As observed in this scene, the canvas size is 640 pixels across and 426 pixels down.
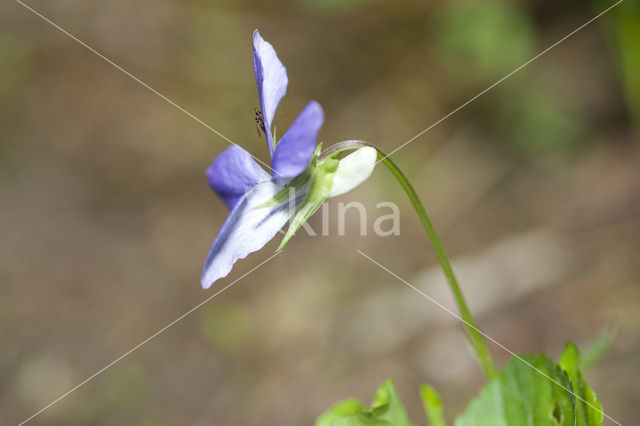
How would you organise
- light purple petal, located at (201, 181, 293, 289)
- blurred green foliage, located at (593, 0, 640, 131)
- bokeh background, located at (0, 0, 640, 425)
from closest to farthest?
1. light purple petal, located at (201, 181, 293, 289)
2. bokeh background, located at (0, 0, 640, 425)
3. blurred green foliage, located at (593, 0, 640, 131)

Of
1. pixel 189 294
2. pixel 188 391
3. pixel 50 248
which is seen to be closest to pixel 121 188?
pixel 50 248

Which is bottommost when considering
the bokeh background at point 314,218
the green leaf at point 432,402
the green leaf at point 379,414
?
the green leaf at point 379,414

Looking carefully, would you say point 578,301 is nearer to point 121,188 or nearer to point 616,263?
point 616,263

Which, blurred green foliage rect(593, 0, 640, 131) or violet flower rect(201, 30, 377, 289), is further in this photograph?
blurred green foliage rect(593, 0, 640, 131)

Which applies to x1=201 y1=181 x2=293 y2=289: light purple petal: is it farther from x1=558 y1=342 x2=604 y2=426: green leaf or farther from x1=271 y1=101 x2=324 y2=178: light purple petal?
x1=558 y1=342 x2=604 y2=426: green leaf

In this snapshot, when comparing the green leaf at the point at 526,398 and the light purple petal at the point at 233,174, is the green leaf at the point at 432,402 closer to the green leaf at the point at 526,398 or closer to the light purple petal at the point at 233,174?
the green leaf at the point at 526,398

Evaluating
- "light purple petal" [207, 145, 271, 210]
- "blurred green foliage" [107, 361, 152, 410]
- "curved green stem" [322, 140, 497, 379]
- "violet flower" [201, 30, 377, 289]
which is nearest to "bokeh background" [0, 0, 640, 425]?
"blurred green foliage" [107, 361, 152, 410]

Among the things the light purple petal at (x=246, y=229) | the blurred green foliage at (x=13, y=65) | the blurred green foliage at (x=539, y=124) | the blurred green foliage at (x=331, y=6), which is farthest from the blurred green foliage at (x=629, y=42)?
the blurred green foliage at (x=13, y=65)
